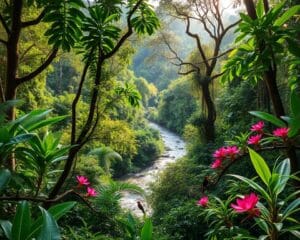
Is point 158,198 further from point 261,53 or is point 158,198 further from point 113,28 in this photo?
point 261,53

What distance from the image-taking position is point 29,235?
0.89 m

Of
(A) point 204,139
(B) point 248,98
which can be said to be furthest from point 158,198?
(B) point 248,98

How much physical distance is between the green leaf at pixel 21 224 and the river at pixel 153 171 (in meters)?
5.72

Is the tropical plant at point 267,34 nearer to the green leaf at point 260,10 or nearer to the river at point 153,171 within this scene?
the green leaf at point 260,10

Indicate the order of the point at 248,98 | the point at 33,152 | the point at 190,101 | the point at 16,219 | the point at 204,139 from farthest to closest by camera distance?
the point at 190,101, the point at 204,139, the point at 248,98, the point at 33,152, the point at 16,219

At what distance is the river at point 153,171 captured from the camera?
763 cm

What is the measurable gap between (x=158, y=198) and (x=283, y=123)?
5704mm

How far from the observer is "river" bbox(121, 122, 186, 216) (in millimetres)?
7629

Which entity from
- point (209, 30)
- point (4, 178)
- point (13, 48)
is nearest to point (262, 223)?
Answer: point (4, 178)

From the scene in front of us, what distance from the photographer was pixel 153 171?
11461 mm

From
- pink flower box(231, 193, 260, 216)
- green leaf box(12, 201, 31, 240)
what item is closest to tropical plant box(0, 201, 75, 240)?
green leaf box(12, 201, 31, 240)

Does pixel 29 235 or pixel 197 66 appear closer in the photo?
pixel 29 235

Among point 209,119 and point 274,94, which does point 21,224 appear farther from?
point 209,119

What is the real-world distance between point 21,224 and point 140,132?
46.3ft
